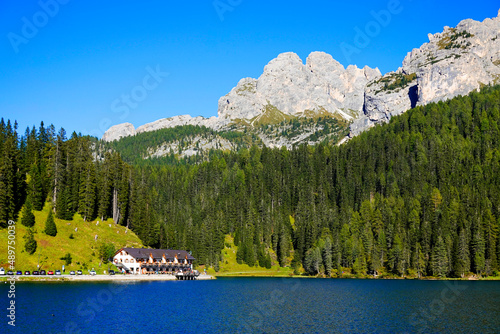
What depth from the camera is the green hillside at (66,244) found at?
122 m

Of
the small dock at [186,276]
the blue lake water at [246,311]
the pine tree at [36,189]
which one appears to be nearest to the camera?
the blue lake water at [246,311]

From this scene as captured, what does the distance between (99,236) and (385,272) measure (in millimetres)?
107401

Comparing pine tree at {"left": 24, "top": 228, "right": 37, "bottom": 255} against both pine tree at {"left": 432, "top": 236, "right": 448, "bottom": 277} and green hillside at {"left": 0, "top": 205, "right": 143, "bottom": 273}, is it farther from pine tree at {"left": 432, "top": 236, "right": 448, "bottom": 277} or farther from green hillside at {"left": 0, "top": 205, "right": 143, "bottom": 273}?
pine tree at {"left": 432, "top": 236, "right": 448, "bottom": 277}

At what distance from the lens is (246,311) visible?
81000 millimetres

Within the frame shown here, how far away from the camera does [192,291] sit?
11469cm

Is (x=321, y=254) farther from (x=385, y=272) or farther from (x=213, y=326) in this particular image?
(x=213, y=326)

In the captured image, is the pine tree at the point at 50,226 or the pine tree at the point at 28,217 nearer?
the pine tree at the point at 28,217

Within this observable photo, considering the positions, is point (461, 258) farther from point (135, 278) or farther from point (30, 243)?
point (30, 243)

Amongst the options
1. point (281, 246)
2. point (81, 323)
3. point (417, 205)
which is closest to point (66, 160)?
point (281, 246)

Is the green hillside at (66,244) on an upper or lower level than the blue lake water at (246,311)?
upper

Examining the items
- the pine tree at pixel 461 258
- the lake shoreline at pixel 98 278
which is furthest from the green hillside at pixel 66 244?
the pine tree at pixel 461 258

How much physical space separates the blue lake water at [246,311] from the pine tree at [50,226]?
2622 centimetres

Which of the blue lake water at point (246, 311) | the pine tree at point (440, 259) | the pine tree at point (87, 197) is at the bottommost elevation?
the blue lake water at point (246, 311)

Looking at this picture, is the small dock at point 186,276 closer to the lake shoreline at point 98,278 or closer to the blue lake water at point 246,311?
the lake shoreline at point 98,278
